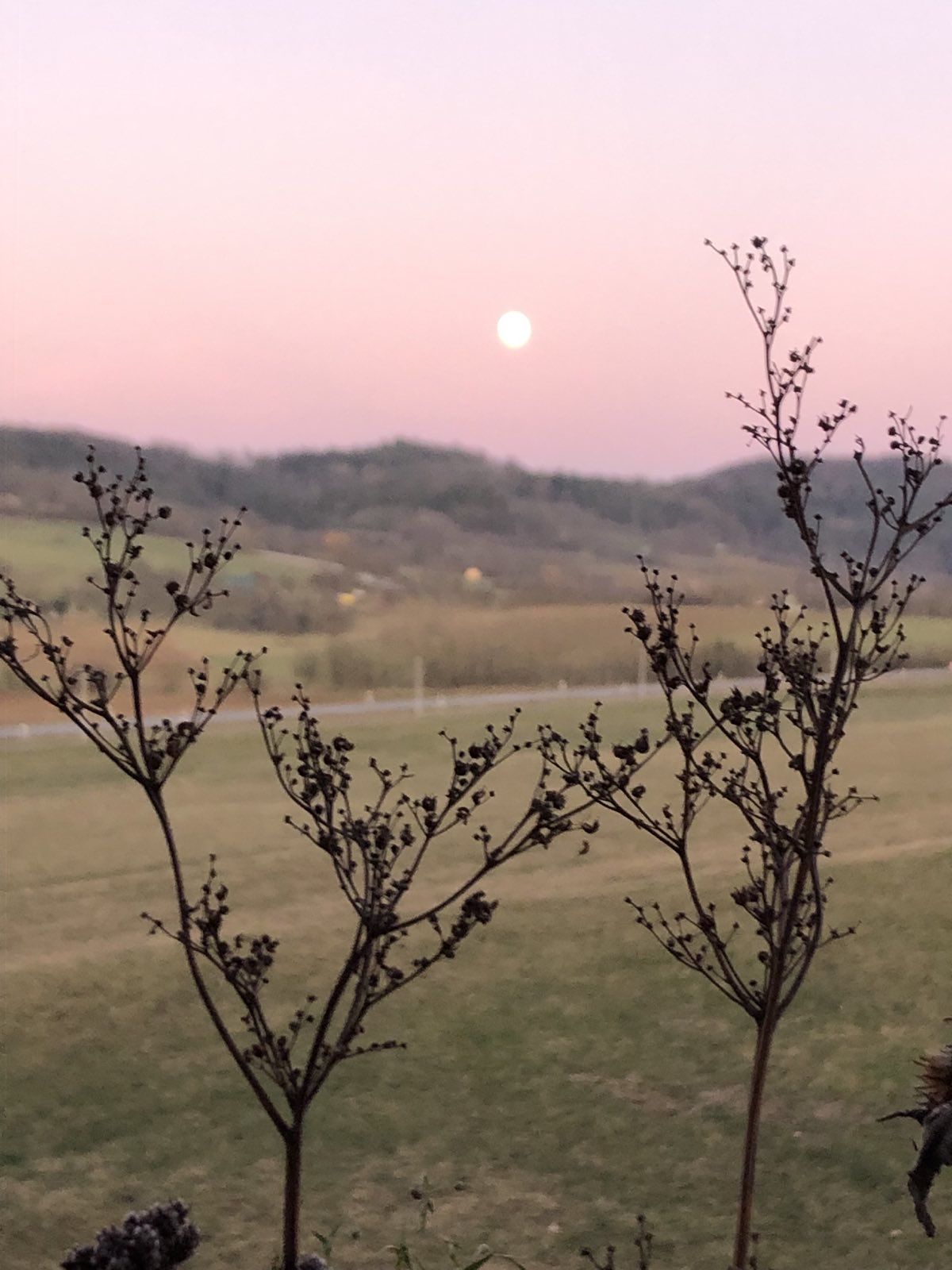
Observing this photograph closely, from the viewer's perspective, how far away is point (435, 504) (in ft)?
12.6

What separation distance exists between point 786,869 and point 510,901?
6.43ft

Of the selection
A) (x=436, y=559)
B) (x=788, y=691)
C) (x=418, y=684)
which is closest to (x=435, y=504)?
(x=436, y=559)

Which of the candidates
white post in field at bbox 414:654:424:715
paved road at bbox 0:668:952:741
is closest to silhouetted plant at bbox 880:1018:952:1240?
paved road at bbox 0:668:952:741

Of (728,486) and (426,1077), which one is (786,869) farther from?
(728,486)

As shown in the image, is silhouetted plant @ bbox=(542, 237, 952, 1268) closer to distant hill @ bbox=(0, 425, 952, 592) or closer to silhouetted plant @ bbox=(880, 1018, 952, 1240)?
silhouetted plant @ bbox=(880, 1018, 952, 1240)

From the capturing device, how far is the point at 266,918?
295 centimetres

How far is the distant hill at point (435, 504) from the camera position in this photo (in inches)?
115

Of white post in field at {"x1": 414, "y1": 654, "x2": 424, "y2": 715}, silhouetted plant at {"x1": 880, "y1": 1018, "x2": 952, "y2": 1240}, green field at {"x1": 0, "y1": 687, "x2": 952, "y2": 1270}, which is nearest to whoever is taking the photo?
silhouetted plant at {"x1": 880, "y1": 1018, "x2": 952, "y2": 1240}

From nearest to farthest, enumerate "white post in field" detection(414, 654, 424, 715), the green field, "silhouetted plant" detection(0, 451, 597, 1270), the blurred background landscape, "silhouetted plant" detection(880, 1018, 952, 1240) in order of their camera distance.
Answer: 1. "silhouetted plant" detection(880, 1018, 952, 1240)
2. "silhouetted plant" detection(0, 451, 597, 1270)
3. the green field
4. the blurred background landscape
5. "white post in field" detection(414, 654, 424, 715)

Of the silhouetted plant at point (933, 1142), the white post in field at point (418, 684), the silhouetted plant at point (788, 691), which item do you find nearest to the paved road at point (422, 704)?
the white post in field at point (418, 684)

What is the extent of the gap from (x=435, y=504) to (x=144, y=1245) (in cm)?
298

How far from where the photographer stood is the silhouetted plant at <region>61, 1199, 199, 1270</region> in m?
1.03

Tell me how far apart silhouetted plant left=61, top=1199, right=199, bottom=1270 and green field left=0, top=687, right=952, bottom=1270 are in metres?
0.78

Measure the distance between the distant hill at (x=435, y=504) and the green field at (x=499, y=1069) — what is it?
636mm
